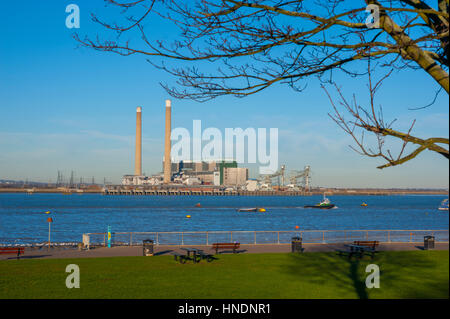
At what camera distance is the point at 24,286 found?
49.8ft

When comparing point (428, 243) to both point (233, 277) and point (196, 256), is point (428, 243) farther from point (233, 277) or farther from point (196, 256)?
point (233, 277)

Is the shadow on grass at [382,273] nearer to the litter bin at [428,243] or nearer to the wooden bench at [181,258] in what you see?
the litter bin at [428,243]

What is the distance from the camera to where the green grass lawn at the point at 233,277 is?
13898mm

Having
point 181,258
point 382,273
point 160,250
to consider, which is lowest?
point 160,250

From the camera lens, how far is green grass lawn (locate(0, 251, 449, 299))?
45.6ft

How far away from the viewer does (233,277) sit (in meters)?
16.9

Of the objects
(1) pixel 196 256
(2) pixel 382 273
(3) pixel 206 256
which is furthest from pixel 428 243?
(1) pixel 196 256

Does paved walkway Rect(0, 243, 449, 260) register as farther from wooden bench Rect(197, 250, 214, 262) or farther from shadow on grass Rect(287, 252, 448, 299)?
shadow on grass Rect(287, 252, 448, 299)

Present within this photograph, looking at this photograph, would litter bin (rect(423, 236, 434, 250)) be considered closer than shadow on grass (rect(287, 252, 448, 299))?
No

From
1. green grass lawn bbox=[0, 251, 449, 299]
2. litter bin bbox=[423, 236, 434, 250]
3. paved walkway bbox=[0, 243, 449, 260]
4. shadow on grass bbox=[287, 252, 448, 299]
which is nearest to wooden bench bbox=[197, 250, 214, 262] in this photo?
green grass lawn bbox=[0, 251, 449, 299]

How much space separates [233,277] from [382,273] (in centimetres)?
537
